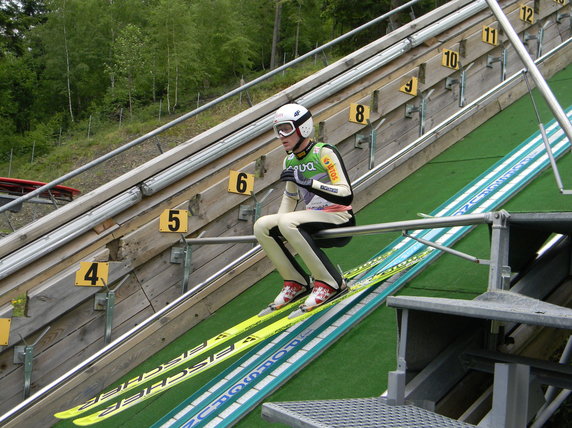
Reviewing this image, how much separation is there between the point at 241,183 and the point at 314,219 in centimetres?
225

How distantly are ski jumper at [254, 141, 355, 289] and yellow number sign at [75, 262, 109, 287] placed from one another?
1.77 metres

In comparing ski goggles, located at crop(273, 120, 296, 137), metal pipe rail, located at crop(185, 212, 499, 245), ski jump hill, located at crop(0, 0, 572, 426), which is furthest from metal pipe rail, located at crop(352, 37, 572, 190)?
ski goggles, located at crop(273, 120, 296, 137)

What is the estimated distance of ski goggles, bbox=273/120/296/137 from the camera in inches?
222

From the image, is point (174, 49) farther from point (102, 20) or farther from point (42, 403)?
point (42, 403)

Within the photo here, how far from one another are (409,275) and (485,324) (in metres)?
2.41

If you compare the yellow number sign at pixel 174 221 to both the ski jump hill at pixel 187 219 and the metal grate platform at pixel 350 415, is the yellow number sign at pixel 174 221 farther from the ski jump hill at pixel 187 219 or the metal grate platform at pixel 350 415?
the metal grate platform at pixel 350 415

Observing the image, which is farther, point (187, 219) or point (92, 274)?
point (187, 219)

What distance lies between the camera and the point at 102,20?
213 ft

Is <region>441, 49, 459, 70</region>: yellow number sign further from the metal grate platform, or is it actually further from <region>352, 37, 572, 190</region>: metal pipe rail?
the metal grate platform

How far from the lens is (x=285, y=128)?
5668 millimetres

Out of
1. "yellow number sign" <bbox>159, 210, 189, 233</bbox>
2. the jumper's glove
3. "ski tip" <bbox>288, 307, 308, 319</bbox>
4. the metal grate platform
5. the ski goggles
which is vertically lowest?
"ski tip" <bbox>288, 307, 308, 319</bbox>

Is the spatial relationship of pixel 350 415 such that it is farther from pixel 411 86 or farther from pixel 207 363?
pixel 411 86

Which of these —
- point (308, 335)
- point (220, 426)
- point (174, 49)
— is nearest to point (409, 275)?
point (308, 335)

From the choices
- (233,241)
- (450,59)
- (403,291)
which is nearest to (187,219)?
(233,241)
